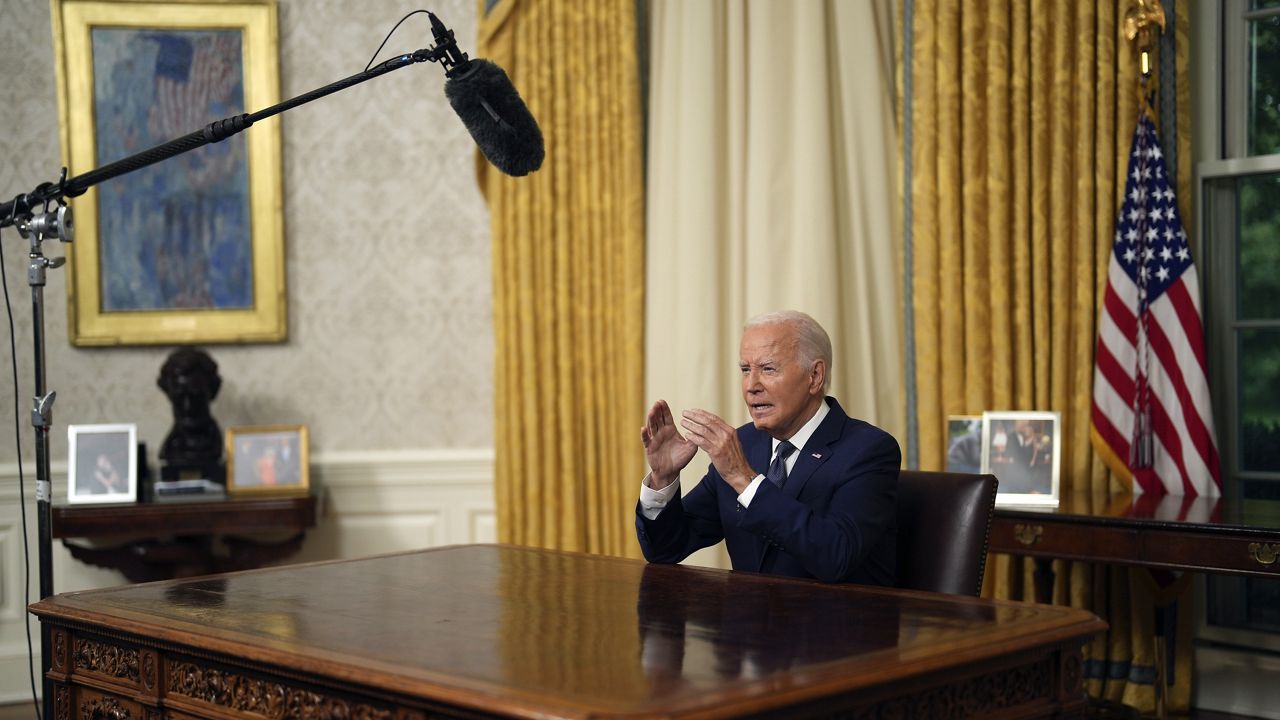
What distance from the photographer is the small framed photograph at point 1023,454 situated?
426 centimetres

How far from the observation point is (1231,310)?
183 inches

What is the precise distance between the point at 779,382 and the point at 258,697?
4.60 ft

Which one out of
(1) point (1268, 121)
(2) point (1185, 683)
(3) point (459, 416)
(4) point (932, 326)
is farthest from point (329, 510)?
(1) point (1268, 121)

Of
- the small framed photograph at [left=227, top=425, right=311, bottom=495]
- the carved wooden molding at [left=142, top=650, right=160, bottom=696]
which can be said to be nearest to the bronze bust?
the small framed photograph at [left=227, top=425, right=311, bottom=495]

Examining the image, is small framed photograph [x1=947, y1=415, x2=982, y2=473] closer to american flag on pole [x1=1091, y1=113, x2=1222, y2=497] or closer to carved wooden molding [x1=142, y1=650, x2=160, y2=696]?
american flag on pole [x1=1091, y1=113, x2=1222, y2=497]

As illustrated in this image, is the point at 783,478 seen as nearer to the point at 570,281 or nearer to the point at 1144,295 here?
the point at 1144,295

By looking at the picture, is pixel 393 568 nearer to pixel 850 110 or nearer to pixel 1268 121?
pixel 850 110

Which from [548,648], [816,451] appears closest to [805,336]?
[816,451]

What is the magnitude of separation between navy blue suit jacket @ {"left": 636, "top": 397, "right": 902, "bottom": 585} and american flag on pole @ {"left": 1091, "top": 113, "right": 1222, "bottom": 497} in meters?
1.85

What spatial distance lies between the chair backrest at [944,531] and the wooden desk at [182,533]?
2912 mm

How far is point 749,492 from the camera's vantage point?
270 centimetres

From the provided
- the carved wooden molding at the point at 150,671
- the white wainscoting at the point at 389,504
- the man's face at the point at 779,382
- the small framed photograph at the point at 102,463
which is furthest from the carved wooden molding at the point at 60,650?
the white wainscoting at the point at 389,504

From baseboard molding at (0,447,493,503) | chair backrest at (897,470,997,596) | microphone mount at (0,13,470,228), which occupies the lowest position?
baseboard molding at (0,447,493,503)

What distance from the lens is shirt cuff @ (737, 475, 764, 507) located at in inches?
106
